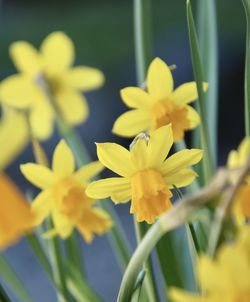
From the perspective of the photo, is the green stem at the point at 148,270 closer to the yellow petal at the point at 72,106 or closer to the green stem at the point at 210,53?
the yellow petal at the point at 72,106

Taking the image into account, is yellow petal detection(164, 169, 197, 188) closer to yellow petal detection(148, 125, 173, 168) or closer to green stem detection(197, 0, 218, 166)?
yellow petal detection(148, 125, 173, 168)

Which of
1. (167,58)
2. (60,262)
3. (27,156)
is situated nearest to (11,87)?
(60,262)

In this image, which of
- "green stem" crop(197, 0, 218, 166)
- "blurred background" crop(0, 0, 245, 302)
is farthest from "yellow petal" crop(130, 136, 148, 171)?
"blurred background" crop(0, 0, 245, 302)

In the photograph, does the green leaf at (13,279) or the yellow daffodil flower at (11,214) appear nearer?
the yellow daffodil flower at (11,214)

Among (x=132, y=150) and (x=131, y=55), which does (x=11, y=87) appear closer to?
(x=132, y=150)

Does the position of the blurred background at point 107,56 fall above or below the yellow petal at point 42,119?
below

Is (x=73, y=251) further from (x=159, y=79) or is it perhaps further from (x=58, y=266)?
(x=159, y=79)

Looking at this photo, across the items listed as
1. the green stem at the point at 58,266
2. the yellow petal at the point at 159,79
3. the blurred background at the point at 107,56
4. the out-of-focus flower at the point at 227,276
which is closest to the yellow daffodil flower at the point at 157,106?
the yellow petal at the point at 159,79

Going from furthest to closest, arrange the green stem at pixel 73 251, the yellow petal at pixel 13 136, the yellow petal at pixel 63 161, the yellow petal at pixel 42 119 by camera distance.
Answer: the green stem at pixel 73 251 → the yellow petal at pixel 63 161 → the yellow petal at pixel 42 119 → the yellow petal at pixel 13 136
